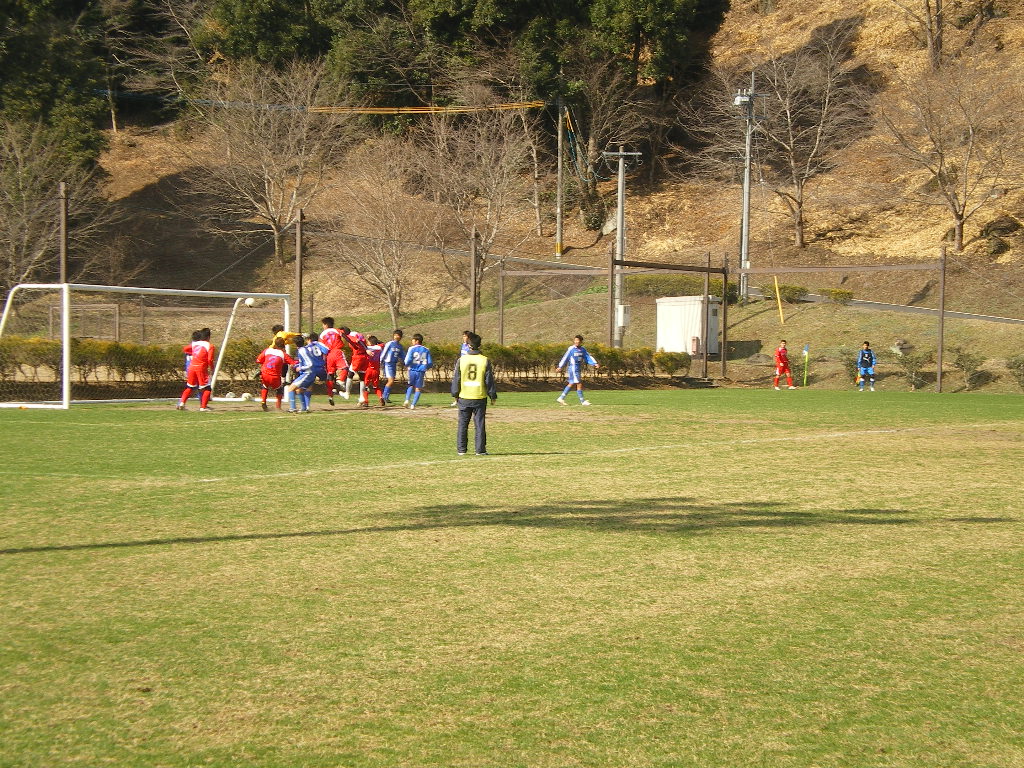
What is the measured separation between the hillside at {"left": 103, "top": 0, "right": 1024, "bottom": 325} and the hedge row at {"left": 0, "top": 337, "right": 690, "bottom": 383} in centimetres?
1955

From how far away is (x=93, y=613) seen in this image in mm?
5625

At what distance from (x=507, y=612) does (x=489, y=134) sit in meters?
45.9

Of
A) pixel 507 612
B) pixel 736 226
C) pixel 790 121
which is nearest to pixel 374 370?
pixel 507 612

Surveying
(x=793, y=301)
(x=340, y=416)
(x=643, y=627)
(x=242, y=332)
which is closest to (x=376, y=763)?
(x=643, y=627)

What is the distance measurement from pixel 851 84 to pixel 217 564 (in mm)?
55993

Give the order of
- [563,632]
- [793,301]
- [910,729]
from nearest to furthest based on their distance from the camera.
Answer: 1. [910,729]
2. [563,632]
3. [793,301]

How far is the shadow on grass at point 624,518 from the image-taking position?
26.7 feet

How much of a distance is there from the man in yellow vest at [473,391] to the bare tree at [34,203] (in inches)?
1044

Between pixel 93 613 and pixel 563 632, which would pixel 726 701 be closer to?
pixel 563 632

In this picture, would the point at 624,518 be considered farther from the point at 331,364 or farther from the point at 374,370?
the point at 374,370

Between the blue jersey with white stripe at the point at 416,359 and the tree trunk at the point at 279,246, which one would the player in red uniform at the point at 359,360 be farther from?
the tree trunk at the point at 279,246

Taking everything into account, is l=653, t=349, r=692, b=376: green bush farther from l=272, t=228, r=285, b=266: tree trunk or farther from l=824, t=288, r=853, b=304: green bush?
l=272, t=228, r=285, b=266: tree trunk

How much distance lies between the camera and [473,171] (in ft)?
161

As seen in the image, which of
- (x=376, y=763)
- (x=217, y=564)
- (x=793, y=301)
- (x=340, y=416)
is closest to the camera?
(x=376, y=763)
